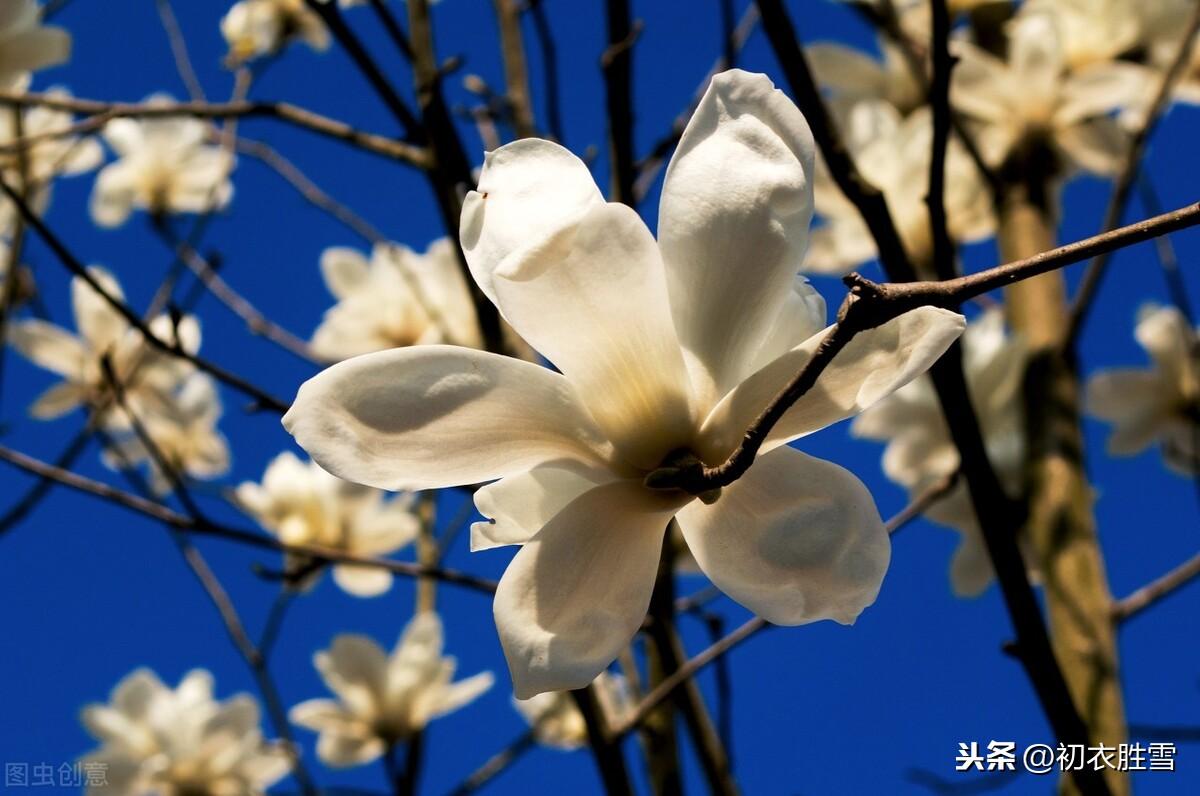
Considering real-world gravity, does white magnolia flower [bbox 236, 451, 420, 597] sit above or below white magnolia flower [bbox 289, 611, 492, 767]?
above

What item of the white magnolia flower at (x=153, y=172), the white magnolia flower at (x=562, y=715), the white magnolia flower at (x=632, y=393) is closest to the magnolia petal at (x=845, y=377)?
the white magnolia flower at (x=632, y=393)

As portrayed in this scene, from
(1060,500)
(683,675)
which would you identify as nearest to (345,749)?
(683,675)

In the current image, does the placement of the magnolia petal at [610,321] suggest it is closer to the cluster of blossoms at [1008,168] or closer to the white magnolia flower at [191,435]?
the cluster of blossoms at [1008,168]

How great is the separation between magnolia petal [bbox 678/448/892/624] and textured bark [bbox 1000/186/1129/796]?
2.01 ft

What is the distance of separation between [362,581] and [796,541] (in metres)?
1.12

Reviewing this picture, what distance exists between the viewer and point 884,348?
0.46 m

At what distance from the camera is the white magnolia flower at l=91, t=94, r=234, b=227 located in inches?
70.2

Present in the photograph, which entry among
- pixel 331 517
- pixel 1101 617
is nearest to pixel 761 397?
pixel 1101 617

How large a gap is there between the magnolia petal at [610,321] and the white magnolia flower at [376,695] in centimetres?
102

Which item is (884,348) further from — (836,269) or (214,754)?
(214,754)

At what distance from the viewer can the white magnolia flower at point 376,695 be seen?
1.49 m

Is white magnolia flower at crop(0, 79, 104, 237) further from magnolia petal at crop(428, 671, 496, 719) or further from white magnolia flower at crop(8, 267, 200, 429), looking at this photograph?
magnolia petal at crop(428, 671, 496, 719)

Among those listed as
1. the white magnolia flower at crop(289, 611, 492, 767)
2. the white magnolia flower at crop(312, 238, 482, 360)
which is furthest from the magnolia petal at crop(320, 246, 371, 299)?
the white magnolia flower at crop(289, 611, 492, 767)

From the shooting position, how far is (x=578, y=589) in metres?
0.49
